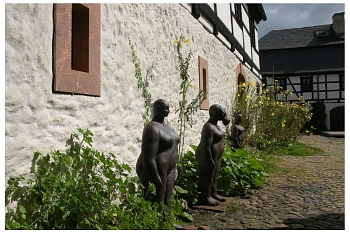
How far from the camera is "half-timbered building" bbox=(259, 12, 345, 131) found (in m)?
22.5

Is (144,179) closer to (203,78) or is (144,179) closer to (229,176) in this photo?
(229,176)

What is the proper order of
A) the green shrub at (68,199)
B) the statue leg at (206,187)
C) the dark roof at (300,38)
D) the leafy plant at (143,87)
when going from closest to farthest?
the green shrub at (68,199), the leafy plant at (143,87), the statue leg at (206,187), the dark roof at (300,38)

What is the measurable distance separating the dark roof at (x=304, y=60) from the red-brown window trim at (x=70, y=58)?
21054 mm

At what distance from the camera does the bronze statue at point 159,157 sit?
280 centimetres

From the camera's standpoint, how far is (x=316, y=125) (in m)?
21.9

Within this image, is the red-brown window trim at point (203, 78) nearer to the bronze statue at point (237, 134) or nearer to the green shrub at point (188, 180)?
the bronze statue at point (237, 134)

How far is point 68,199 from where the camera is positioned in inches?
91.4

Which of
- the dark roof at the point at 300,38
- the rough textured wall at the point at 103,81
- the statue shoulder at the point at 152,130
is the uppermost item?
the dark roof at the point at 300,38

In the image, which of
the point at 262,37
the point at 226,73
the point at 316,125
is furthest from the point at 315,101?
the point at 226,73

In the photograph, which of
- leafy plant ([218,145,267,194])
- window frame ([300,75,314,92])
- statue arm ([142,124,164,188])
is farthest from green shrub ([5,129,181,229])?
window frame ([300,75,314,92])

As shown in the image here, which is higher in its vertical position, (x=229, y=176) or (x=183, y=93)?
(x=183, y=93)

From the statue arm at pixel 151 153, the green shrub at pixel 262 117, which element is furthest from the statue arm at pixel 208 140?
the green shrub at pixel 262 117

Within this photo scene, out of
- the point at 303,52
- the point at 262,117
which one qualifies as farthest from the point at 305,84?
the point at 262,117

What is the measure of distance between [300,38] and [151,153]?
26.5m
